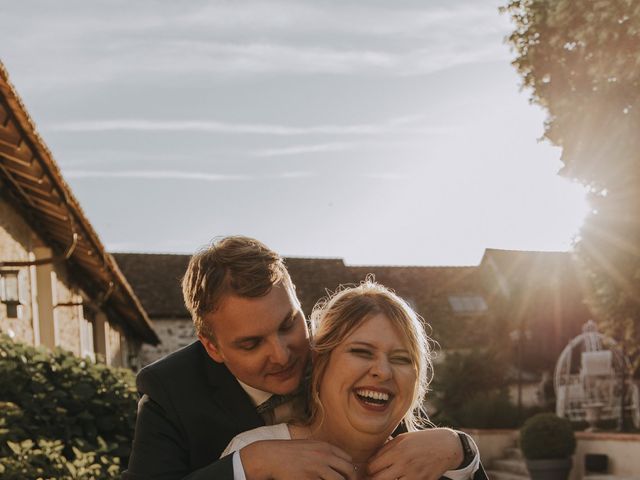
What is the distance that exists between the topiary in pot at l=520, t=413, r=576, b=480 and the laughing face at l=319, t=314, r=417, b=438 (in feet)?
37.9

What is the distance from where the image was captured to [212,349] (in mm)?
3141


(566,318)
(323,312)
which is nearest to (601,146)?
(323,312)

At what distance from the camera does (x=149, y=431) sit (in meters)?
2.99

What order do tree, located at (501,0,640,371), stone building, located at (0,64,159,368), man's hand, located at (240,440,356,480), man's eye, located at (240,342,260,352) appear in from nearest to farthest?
man's hand, located at (240,440,356,480) → man's eye, located at (240,342,260,352) → stone building, located at (0,64,159,368) → tree, located at (501,0,640,371)

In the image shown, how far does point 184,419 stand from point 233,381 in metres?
0.23

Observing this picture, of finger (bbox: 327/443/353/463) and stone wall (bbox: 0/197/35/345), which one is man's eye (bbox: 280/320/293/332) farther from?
stone wall (bbox: 0/197/35/345)

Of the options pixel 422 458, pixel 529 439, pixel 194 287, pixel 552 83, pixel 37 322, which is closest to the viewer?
pixel 422 458

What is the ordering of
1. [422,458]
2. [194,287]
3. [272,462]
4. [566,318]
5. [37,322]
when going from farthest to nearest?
[566,318] < [37,322] < [194,287] < [422,458] < [272,462]

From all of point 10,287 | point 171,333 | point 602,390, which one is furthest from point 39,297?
point 171,333

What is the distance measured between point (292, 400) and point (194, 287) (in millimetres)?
542

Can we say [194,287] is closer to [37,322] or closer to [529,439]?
[37,322]

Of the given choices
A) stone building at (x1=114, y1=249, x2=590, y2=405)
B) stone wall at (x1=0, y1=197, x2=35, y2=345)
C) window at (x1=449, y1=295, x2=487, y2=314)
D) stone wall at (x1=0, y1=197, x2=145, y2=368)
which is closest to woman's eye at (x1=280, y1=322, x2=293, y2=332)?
stone wall at (x1=0, y1=197, x2=145, y2=368)

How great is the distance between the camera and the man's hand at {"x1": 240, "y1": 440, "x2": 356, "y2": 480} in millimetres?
2609

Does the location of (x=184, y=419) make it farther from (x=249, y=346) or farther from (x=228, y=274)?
(x=228, y=274)
